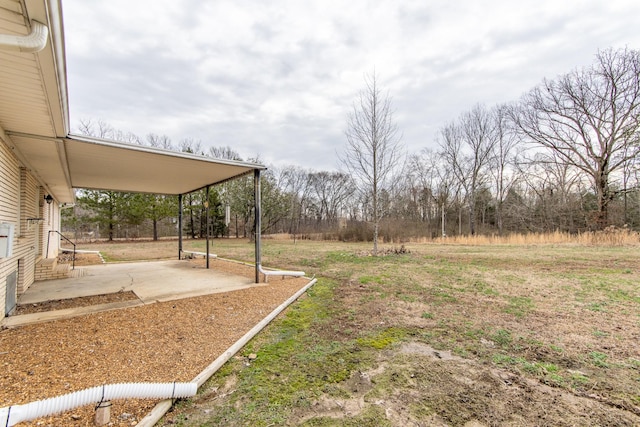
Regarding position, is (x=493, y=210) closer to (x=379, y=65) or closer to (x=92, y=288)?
(x=379, y=65)

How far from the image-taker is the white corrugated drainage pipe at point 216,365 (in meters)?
1.74

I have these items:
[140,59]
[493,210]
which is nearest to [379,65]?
[140,59]

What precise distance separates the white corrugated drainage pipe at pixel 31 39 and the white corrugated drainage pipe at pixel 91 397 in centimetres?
188

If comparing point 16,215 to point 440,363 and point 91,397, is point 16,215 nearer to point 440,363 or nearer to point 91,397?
point 91,397

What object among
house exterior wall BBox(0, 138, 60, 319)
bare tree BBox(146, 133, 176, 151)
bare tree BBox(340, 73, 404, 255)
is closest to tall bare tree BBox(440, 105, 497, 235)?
bare tree BBox(340, 73, 404, 255)

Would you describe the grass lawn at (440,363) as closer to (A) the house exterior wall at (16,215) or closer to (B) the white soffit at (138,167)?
(B) the white soffit at (138,167)

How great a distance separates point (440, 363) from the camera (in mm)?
2480

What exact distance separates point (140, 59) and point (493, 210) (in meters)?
27.1

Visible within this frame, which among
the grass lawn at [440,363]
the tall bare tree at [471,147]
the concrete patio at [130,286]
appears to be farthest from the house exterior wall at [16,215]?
the tall bare tree at [471,147]

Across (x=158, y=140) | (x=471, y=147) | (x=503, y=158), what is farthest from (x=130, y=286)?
(x=503, y=158)

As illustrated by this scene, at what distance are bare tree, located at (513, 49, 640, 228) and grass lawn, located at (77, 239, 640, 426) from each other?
50.9 ft

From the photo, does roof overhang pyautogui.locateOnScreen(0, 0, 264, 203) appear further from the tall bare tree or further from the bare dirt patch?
the tall bare tree

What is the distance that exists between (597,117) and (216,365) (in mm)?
22453

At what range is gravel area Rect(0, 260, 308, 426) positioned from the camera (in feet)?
6.44
